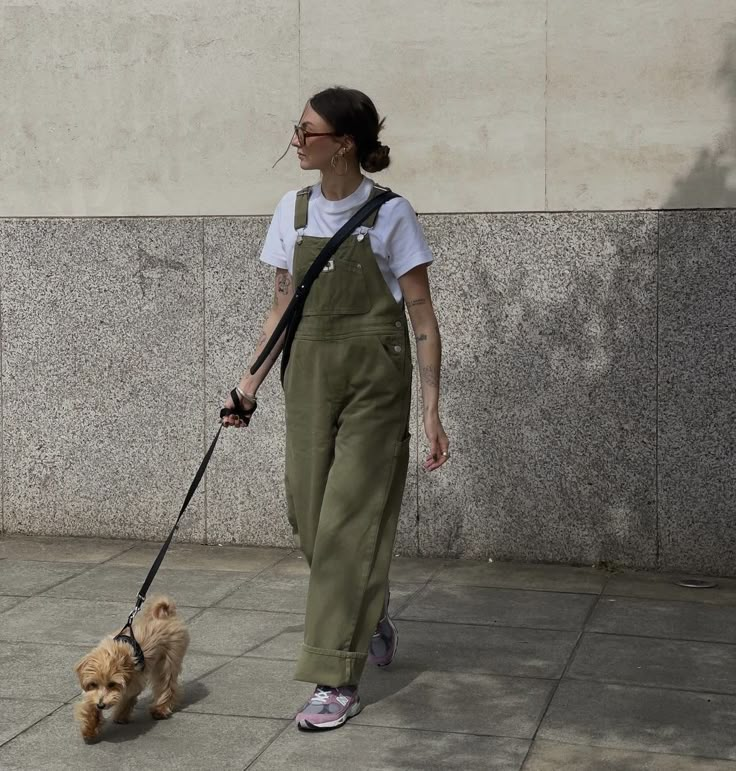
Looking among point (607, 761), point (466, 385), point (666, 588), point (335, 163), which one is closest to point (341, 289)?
point (335, 163)

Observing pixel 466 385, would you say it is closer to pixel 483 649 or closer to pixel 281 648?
pixel 483 649

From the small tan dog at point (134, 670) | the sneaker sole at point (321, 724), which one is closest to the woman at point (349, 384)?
the sneaker sole at point (321, 724)

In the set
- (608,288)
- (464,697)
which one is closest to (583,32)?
(608,288)

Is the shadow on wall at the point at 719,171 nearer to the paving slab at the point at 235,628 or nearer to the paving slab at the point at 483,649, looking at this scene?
the paving slab at the point at 483,649

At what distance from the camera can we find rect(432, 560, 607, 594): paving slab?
6.45 m

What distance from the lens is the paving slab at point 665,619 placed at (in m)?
5.65

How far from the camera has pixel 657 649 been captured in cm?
540

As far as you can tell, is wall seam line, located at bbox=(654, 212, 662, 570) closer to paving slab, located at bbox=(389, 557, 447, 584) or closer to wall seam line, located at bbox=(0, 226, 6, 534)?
paving slab, located at bbox=(389, 557, 447, 584)

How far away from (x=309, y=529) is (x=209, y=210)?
2.93 m

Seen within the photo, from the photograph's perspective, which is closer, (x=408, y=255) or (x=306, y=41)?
(x=408, y=255)

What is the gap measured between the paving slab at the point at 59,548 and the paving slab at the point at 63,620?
87cm

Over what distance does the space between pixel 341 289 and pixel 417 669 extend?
1575 mm

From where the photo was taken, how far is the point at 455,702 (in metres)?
4.73

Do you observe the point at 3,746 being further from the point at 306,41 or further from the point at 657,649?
the point at 306,41
